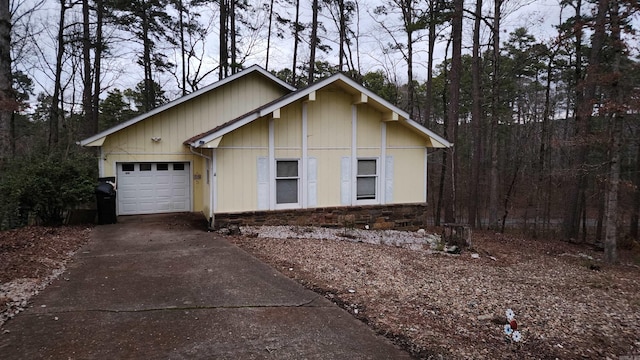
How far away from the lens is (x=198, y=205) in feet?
42.1

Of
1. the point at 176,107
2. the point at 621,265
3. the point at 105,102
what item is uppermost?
the point at 105,102

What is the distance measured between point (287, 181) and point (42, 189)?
6148 mm

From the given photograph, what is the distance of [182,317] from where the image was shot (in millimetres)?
4355

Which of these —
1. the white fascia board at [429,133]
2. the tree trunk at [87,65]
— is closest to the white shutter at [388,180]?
the white fascia board at [429,133]

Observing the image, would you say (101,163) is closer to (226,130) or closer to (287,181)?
(226,130)

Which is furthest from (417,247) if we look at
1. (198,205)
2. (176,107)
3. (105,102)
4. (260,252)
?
(105,102)

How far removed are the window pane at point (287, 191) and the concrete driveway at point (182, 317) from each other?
4.00 metres

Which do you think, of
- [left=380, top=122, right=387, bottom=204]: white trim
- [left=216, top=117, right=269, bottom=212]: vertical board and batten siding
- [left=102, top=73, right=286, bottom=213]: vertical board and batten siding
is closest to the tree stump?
[left=380, top=122, right=387, bottom=204]: white trim

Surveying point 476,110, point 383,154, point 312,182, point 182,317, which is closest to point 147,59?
point 312,182

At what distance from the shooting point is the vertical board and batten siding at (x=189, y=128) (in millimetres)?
11654

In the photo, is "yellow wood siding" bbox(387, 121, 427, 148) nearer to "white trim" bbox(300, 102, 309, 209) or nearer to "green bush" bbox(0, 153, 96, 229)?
"white trim" bbox(300, 102, 309, 209)

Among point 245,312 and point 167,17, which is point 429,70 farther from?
point 245,312

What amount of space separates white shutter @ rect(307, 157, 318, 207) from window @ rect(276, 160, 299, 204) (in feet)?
1.16

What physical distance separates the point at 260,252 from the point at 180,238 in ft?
7.55
